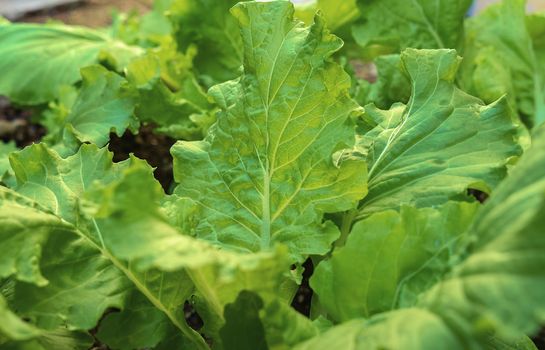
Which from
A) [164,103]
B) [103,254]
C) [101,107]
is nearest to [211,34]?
[164,103]

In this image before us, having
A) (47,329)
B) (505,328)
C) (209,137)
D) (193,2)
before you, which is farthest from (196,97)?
(505,328)

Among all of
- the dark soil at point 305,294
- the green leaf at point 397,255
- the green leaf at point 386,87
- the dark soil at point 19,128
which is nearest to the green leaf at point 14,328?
the green leaf at point 397,255

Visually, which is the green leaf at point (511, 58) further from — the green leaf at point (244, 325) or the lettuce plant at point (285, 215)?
the green leaf at point (244, 325)

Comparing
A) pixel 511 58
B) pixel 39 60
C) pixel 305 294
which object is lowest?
pixel 305 294

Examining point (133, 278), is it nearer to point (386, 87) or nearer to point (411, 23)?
point (386, 87)

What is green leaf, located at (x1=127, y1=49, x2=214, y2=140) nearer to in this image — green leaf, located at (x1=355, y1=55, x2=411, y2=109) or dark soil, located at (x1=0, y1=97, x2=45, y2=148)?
green leaf, located at (x1=355, y1=55, x2=411, y2=109)

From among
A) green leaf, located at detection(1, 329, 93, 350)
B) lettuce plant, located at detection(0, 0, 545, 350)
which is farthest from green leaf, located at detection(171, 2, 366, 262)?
green leaf, located at detection(1, 329, 93, 350)
